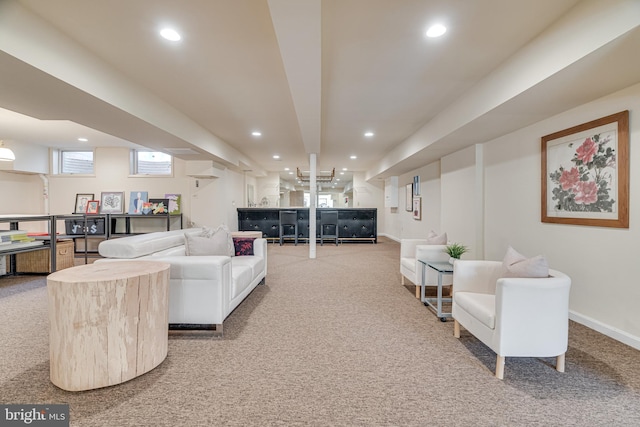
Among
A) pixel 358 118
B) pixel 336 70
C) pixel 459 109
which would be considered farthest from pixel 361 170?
pixel 336 70

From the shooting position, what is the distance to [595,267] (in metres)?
2.68

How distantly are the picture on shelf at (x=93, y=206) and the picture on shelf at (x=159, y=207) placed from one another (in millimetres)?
1311

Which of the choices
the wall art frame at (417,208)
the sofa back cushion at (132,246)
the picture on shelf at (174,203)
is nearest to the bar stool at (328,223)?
the wall art frame at (417,208)

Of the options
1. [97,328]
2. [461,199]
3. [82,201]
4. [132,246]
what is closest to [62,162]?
[82,201]

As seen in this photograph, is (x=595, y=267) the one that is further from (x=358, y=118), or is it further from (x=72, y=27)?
(x=72, y=27)

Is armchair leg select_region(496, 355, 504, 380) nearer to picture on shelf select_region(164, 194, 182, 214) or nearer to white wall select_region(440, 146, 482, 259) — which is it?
white wall select_region(440, 146, 482, 259)

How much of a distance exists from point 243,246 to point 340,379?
8.06 feet

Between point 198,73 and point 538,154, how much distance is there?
4.03 m

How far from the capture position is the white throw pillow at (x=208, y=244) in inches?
124

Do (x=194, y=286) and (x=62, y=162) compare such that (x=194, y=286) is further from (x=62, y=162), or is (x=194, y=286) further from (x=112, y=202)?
(x=62, y=162)

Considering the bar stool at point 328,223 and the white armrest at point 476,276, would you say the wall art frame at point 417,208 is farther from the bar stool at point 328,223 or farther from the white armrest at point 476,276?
the white armrest at point 476,276

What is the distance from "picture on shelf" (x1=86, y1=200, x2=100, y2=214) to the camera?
716cm

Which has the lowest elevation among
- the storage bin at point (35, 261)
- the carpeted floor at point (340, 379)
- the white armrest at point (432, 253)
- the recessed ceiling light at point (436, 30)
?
the carpeted floor at point (340, 379)

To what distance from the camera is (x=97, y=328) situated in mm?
1730
